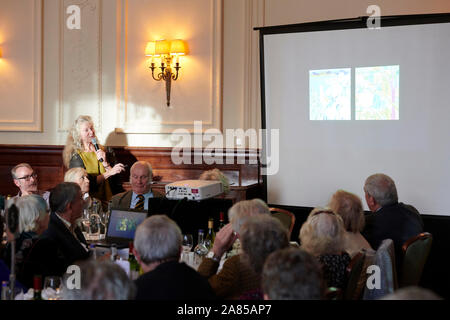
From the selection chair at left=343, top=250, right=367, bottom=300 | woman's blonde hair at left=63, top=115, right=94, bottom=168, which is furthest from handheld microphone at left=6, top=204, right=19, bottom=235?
woman's blonde hair at left=63, top=115, right=94, bottom=168

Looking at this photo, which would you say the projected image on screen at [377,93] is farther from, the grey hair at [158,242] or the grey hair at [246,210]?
the grey hair at [158,242]

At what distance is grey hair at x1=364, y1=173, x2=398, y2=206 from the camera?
3.81 meters

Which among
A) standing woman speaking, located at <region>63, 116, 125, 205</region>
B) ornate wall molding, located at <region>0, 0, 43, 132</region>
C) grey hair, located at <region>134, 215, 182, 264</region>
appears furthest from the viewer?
ornate wall molding, located at <region>0, 0, 43, 132</region>

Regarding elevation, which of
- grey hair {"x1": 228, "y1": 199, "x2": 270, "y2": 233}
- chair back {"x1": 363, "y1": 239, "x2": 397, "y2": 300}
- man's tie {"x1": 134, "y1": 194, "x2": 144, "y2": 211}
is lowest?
chair back {"x1": 363, "y1": 239, "x2": 397, "y2": 300}

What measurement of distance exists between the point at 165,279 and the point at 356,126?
3527 mm

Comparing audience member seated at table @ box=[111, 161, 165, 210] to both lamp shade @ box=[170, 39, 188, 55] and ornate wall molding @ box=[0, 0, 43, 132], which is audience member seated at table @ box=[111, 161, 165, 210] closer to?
lamp shade @ box=[170, 39, 188, 55]

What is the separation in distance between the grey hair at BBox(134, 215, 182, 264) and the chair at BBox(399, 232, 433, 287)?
5.50 ft

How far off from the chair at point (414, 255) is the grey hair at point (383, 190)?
58 centimetres

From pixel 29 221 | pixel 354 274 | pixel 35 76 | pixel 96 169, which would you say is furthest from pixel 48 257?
pixel 35 76

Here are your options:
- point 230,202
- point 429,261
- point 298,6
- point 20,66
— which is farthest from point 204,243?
point 20,66

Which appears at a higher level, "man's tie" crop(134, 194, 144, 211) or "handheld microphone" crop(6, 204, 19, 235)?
"handheld microphone" crop(6, 204, 19, 235)

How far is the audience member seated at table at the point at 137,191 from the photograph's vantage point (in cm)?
448

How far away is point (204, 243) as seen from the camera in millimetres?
3377

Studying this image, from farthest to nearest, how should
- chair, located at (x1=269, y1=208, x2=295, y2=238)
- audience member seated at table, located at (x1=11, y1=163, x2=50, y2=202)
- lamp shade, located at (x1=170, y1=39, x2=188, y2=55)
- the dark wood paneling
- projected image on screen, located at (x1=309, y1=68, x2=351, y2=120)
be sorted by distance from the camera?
lamp shade, located at (x1=170, y1=39, x2=188, y2=55)
the dark wood paneling
projected image on screen, located at (x1=309, y1=68, x2=351, y2=120)
audience member seated at table, located at (x1=11, y1=163, x2=50, y2=202)
chair, located at (x1=269, y1=208, x2=295, y2=238)
